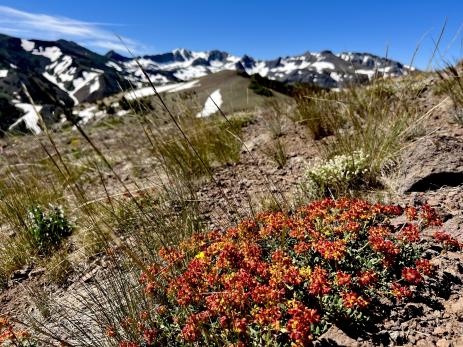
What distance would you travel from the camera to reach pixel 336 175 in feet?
13.4

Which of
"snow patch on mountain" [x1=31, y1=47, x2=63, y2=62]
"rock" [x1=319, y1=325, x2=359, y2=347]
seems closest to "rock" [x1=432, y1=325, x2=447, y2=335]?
"rock" [x1=319, y1=325, x2=359, y2=347]

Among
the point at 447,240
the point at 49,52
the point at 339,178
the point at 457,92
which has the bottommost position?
the point at 447,240

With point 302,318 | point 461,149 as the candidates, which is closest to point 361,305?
point 302,318

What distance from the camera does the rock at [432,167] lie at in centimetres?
376

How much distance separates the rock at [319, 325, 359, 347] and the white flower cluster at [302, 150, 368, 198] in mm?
1884

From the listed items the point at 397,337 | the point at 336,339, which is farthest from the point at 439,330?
the point at 336,339

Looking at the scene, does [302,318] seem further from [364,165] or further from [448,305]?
[364,165]

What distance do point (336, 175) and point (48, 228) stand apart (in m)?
3.39

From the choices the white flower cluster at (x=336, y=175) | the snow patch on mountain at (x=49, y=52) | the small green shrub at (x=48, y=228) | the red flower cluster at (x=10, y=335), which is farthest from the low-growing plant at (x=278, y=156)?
the snow patch on mountain at (x=49, y=52)

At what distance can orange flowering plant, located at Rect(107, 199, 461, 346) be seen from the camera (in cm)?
229

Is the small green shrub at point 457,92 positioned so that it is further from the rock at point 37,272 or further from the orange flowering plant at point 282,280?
the rock at point 37,272

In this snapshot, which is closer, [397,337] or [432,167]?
[397,337]

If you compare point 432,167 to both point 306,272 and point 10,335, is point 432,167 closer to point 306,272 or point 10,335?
point 306,272

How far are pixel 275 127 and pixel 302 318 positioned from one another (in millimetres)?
5153
